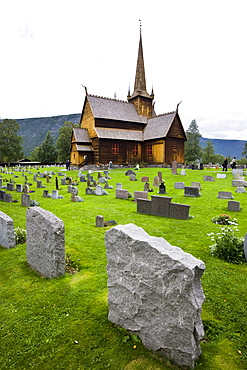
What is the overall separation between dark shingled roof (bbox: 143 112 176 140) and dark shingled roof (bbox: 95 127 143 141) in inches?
59.6

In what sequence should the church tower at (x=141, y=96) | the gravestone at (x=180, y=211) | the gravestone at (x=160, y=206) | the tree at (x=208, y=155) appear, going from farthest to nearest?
the tree at (x=208, y=155) → the church tower at (x=141, y=96) → the gravestone at (x=160, y=206) → the gravestone at (x=180, y=211)

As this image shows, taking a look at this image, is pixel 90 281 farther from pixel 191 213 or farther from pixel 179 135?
pixel 179 135

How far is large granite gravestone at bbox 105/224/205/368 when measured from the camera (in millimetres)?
2756

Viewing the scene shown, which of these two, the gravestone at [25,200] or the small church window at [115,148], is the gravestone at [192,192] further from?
the small church window at [115,148]

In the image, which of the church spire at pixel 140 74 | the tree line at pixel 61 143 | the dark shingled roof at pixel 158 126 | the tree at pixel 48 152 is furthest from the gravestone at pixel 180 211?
the tree at pixel 48 152

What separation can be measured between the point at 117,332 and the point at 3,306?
88.0 inches

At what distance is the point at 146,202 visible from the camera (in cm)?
1045

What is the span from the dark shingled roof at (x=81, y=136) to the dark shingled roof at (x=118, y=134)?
2650mm

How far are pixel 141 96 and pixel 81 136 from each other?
1470 cm

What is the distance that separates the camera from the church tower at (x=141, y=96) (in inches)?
1636

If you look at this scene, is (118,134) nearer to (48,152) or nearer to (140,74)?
(140,74)

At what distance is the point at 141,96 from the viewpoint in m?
41.4

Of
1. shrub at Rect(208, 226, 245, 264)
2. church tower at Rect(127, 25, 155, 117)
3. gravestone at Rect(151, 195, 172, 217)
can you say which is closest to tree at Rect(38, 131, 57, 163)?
church tower at Rect(127, 25, 155, 117)

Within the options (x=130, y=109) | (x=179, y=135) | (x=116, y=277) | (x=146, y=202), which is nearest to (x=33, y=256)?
(x=116, y=277)
